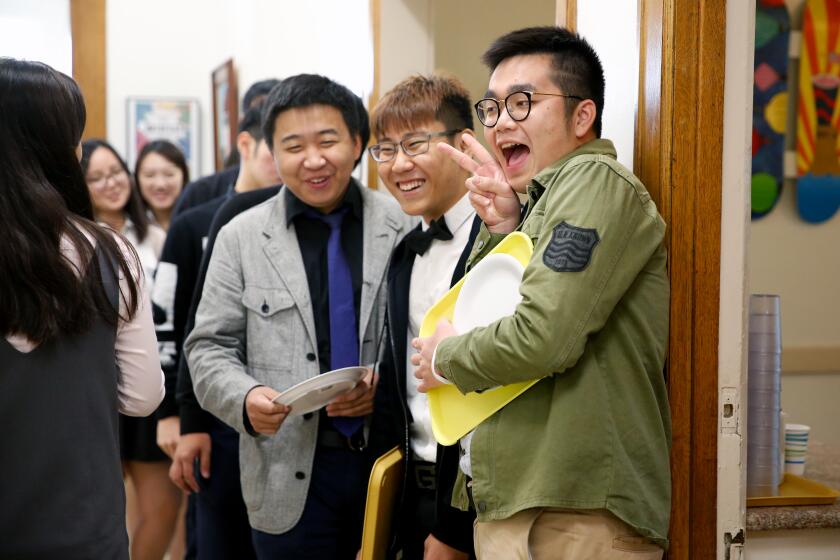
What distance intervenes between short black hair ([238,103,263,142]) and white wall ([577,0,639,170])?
1.44 m

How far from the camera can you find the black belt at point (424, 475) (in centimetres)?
180

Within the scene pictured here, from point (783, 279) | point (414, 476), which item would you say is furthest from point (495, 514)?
point (783, 279)

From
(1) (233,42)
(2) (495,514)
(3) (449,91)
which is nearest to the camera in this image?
(2) (495,514)

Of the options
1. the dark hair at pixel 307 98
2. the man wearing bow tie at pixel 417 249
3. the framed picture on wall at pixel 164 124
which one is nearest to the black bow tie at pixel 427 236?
the man wearing bow tie at pixel 417 249

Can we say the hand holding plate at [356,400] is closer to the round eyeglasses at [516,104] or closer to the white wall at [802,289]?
the round eyeglasses at [516,104]

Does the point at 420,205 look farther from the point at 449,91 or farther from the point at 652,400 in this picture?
the point at 652,400

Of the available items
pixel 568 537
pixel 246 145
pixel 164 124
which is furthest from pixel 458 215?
pixel 164 124

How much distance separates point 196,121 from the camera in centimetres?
603

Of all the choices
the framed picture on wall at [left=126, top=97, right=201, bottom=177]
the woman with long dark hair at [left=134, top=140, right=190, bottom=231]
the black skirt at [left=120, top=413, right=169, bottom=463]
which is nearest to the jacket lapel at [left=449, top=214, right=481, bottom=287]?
the black skirt at [left=120, top=413, right=169, bottom=463]

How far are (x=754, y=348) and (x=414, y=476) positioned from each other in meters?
0.74

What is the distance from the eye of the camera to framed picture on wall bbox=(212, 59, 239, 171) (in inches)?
209

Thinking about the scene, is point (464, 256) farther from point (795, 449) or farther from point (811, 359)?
point (811, 359)

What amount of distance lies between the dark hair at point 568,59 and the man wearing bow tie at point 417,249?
0.35 meters

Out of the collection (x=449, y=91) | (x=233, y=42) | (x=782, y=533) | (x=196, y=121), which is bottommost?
(x=782, y=533)
